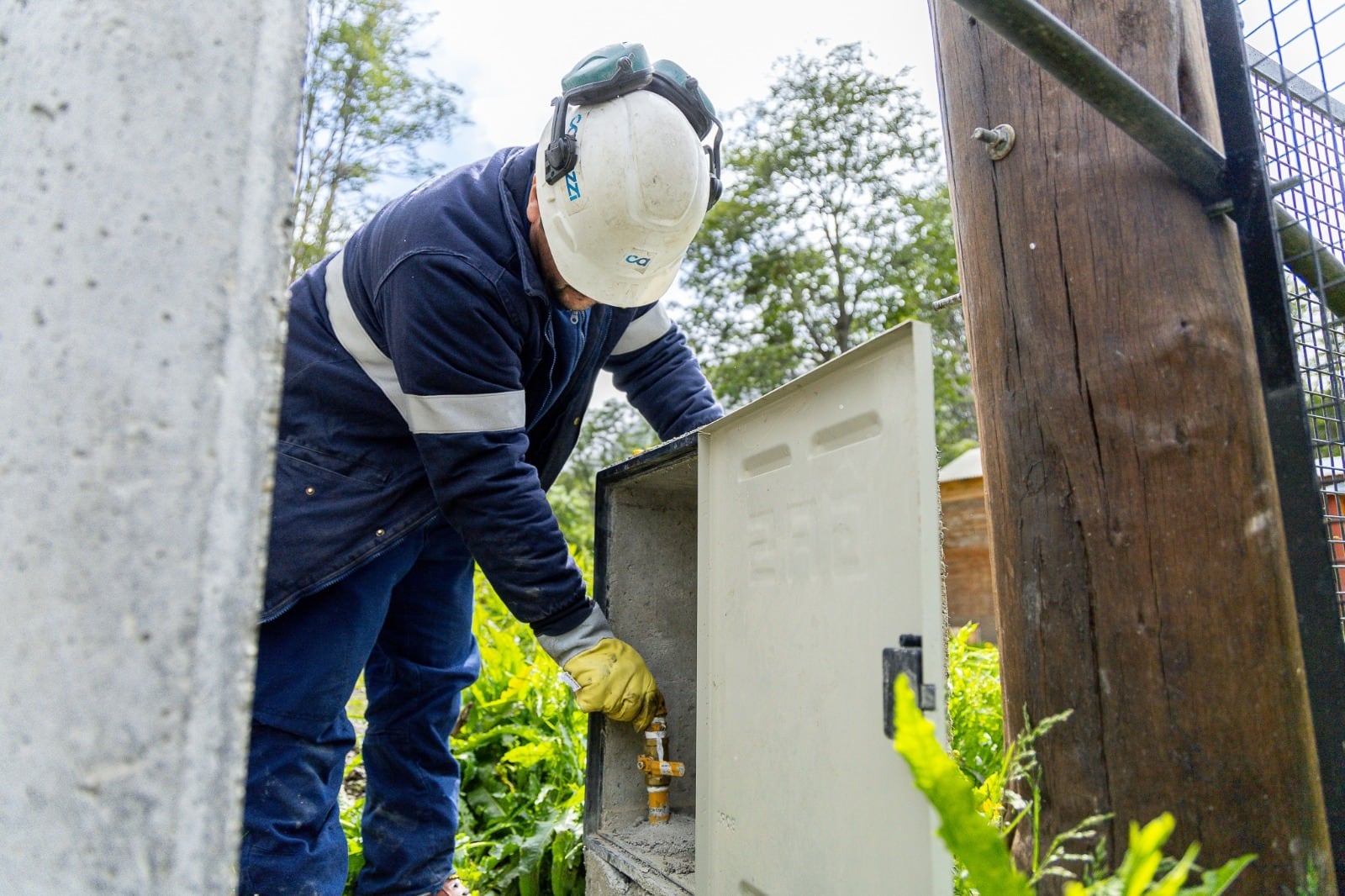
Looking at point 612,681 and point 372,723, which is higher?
point 612,681

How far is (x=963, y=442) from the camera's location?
49.5 feet

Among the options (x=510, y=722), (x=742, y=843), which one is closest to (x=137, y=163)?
(x=742, y=843)

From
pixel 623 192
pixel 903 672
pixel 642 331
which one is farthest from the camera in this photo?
pixel 642 331

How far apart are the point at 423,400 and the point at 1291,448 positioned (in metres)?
1.58

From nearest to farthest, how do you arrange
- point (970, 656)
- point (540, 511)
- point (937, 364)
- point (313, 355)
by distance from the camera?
point (540, 511), point (313, 355), point (970, 656), point (937, 364)

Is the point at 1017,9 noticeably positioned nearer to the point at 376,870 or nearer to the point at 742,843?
the point at 742,843

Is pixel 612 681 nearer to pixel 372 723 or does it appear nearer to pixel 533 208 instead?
pixel 372 723

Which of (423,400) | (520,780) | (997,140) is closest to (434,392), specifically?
(423,400)

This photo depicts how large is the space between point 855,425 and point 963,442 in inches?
574

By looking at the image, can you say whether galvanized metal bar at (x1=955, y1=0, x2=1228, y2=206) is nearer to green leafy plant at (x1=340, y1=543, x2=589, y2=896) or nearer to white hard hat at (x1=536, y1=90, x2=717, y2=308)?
white hard hat at (x1=536, y1=90, x2=717, y2=308)

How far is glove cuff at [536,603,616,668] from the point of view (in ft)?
6.64

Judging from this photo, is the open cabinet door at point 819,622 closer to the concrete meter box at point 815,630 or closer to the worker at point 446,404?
the concrete meter box at point 815,630

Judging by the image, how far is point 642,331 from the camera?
2.64 metres

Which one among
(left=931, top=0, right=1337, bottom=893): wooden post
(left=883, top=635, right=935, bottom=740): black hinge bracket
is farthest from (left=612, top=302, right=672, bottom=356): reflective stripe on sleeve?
(left=883, top=635, right=935, bottom=740): black hinge bracket
